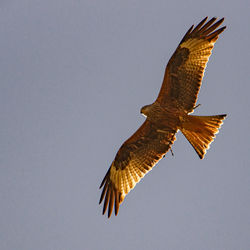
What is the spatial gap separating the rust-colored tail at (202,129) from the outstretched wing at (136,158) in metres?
0.59

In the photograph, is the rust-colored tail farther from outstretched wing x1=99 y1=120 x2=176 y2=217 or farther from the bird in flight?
outstretched wing x1=99 y1=120 x2=176 y2=217

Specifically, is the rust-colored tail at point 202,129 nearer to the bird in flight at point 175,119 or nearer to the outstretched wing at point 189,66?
the bird in flight at point 175,119

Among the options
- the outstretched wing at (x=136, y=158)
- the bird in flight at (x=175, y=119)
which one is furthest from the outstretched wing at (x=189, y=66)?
the outstretched wing at (x=136, y=158)

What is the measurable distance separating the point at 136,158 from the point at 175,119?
1.27 meters

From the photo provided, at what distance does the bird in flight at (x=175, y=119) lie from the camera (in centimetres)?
822

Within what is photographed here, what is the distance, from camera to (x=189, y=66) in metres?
8.46

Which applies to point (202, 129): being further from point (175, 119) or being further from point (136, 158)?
point (136, 158)

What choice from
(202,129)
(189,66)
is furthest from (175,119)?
(189,66)

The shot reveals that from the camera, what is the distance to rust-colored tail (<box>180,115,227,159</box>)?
809 cm

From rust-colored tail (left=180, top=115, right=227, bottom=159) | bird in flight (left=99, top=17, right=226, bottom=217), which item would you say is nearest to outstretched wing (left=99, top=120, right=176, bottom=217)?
bird in flight (left=99, top=17, right=226, bottom=217)

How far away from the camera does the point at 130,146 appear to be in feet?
29.4

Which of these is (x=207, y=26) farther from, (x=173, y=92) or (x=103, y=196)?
(x=103, y=196)

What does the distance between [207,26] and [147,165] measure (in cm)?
316

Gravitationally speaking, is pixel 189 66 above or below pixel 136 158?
above
